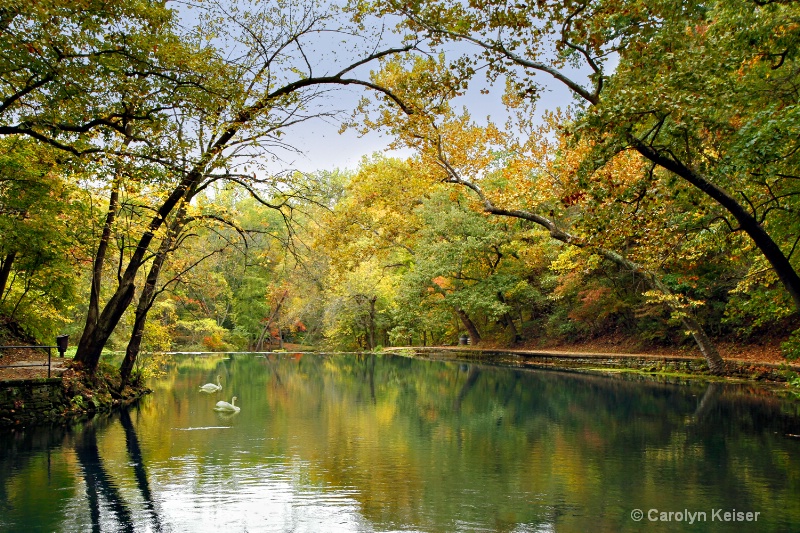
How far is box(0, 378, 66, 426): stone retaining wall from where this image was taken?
38.8 ft

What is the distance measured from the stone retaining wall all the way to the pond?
69 cm

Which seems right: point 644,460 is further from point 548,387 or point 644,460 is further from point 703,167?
point 548,387

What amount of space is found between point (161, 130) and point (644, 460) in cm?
834

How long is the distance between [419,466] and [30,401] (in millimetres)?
8510

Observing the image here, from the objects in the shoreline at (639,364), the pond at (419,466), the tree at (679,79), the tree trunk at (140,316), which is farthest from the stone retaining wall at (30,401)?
the shoreline at (639,364)

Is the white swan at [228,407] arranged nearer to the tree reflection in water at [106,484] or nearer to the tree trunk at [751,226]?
the tree reflection in water at [106,484]

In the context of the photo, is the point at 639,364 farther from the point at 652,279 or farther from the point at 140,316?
the point at 140,316

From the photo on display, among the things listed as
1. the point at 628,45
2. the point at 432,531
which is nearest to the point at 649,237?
the point at 628,45

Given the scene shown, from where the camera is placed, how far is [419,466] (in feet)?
27.9

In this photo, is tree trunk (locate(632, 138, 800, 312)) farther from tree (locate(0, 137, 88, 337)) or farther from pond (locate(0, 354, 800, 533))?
tree (locate(0, 137, 88, 337))

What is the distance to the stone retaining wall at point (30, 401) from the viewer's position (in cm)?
1184

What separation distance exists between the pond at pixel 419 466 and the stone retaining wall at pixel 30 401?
2.26 ft

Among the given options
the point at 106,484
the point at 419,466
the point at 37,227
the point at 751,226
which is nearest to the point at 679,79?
the point at 751,226

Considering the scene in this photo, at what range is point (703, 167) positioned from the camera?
9.15 metres
